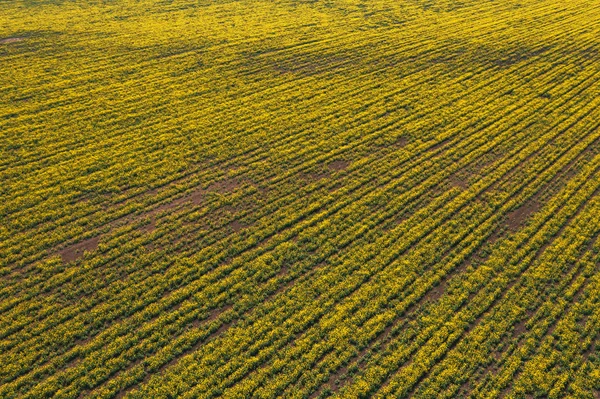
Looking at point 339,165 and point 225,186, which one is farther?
point 339,165

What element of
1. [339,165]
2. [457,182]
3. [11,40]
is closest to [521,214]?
[457,182]

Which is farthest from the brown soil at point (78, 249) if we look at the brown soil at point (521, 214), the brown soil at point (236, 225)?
the brown soil at point (521, 214)

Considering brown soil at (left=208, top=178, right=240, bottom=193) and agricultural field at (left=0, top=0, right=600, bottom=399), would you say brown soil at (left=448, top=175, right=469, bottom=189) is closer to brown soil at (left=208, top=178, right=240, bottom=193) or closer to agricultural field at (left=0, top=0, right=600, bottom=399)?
agricultural field at (left=0, top=0, right=600, bottom=399)

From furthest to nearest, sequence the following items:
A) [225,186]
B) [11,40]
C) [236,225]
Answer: [11,40] < [225,186] < [236,225]

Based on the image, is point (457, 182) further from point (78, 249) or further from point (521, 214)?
point (78, 249)

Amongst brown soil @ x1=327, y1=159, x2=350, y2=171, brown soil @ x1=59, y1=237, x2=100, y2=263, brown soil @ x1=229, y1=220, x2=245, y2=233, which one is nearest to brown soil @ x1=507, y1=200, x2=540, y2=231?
brown soil @ x1=327, y1=159, x2=350, y2=171

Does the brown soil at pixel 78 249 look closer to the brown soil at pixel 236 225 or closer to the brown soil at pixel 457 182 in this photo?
the brown soil at pixel 236 225

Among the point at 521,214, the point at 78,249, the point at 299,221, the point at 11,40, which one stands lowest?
the point at 78,249

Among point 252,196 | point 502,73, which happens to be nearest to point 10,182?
point 252,196
